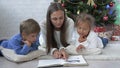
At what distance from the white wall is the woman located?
162 cm

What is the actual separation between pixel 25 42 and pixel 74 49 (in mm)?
391

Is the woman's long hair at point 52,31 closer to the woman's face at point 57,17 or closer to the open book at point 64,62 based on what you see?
the woman's face at point 57,17

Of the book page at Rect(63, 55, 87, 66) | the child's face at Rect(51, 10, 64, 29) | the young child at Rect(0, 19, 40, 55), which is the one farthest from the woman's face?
the book page at Rect(63, 55, 87, 66)

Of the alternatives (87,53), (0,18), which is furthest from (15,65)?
(0,18)

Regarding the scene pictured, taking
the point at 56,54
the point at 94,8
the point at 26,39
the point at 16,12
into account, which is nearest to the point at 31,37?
the point at 26,39

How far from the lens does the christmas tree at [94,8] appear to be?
2.99m

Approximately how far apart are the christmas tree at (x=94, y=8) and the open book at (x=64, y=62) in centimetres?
141

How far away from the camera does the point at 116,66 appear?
5.00ft

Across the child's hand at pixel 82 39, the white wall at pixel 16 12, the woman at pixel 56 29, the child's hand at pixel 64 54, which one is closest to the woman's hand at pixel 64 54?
the child's hand at pixel 64 54

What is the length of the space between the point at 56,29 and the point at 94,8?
3.86 ft

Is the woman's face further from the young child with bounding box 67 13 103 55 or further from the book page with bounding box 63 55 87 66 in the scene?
the book page with bounding box 63 55 87 66

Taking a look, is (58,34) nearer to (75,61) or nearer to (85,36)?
(85,36)

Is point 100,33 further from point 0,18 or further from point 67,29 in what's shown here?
point 0,18

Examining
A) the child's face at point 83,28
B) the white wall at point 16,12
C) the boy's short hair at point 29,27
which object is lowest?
the white wall at point 16,12
